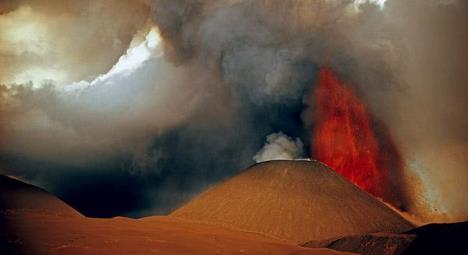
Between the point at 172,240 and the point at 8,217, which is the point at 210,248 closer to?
the point at 172,240

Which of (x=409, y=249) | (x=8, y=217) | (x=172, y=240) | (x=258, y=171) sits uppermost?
(x=258, y=171)

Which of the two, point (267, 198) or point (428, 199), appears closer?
point (267, 198)

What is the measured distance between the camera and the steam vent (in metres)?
65.2

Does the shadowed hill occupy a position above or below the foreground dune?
above

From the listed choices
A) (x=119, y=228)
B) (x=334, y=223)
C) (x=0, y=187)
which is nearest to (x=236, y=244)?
(x=119, y=228)

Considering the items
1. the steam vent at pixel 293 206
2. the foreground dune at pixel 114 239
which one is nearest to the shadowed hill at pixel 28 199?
the steam vent at pixel 293 206

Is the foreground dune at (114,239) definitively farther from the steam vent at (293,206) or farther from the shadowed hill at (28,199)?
the shadowed hill at (28,199)

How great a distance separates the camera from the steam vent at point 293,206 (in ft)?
214

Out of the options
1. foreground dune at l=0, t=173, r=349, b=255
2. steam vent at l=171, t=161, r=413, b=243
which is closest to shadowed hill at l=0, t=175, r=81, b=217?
steam vent at l=171, t=161, r=413, b=243

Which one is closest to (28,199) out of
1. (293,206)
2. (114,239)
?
(293,206)

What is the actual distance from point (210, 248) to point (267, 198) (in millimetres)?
35598

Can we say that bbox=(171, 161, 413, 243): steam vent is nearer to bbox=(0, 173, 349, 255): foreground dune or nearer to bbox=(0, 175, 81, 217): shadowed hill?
bbox=(0, 173, 349, 255): foreground dune

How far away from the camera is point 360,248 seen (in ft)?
160

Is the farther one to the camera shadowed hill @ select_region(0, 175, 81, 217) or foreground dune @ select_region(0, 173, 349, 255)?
shadowed hill @ select_region(0, 175, 81, 217)
